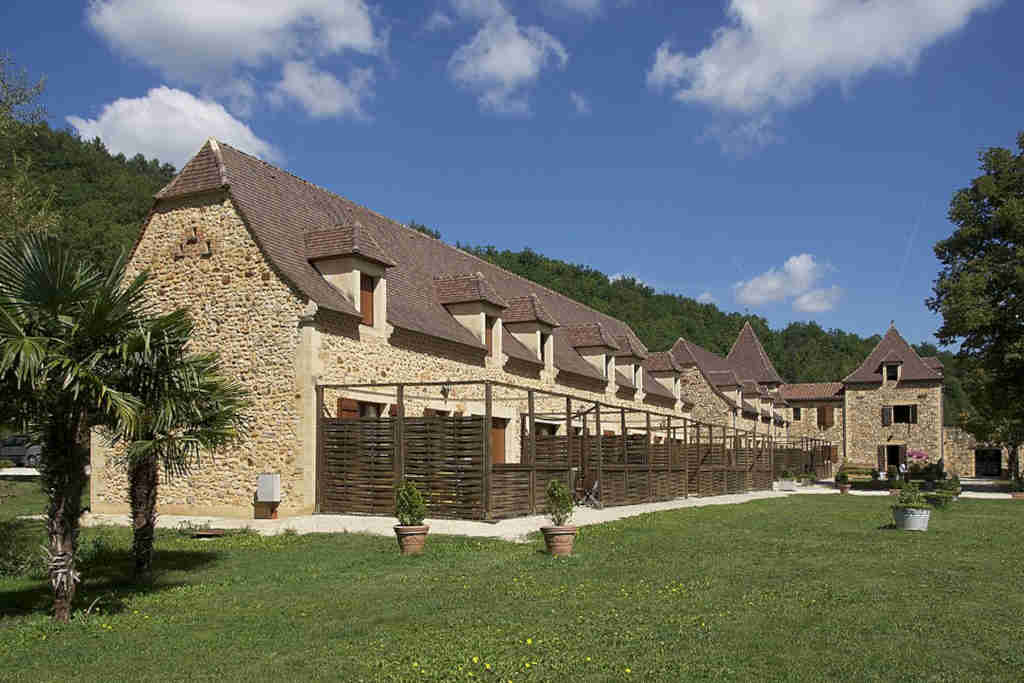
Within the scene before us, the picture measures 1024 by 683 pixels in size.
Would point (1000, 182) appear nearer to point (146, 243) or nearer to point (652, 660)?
point (146, 243)

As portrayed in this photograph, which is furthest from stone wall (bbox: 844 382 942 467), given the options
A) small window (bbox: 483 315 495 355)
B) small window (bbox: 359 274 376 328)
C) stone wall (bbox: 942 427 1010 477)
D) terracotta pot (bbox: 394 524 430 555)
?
terracotta pot (bbox: 394 524 430 555)

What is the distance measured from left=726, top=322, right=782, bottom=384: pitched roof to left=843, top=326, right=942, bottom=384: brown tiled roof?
5.60 m

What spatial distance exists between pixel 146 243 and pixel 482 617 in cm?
1576

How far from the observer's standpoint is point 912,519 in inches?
691

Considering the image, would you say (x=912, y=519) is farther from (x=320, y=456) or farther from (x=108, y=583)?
(x=108, y=583)

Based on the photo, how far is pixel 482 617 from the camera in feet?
28.9

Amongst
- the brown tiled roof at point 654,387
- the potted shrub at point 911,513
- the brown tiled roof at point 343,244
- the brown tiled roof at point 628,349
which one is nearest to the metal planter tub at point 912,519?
the potted shrub at point 911,513

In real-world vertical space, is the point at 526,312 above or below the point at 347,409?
above

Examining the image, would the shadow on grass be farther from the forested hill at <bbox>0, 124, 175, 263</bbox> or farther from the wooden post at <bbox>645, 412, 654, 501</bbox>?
the forested hill at <bbox>0, 124, 175, 263</bbox>

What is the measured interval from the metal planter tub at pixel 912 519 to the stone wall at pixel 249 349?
11.1 meters

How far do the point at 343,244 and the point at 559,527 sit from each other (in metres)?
10.3

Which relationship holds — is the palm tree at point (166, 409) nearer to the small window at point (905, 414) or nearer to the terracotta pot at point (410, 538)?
the terracotta pot at point (410, 538)

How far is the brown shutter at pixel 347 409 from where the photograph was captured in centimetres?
1941

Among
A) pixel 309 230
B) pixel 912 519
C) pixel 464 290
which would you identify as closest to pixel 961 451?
pixel 464 290
